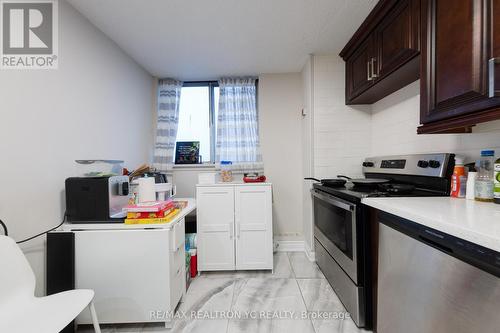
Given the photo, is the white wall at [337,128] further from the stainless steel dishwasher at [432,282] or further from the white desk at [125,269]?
the white desk at [125,269]

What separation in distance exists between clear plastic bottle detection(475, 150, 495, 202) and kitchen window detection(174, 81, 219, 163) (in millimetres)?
2542

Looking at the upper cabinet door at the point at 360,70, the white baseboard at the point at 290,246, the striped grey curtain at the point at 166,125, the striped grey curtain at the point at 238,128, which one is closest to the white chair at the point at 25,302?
the striped grey curtain at the point at 166,125

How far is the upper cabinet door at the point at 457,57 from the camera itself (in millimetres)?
904

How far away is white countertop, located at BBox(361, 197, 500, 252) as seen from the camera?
2.23 feet

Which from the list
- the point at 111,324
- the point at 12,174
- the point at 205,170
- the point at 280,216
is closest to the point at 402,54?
the point at 280,216

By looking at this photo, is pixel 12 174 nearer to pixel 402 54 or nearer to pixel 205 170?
pixel 205 170

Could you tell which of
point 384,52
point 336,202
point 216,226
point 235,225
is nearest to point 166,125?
point 216,226

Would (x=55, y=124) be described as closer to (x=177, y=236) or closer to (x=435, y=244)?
(x=177, y=236)

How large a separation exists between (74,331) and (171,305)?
66cm

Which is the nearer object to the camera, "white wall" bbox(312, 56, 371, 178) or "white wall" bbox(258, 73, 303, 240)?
"white wall" bbox(312, 56, 371, 178)

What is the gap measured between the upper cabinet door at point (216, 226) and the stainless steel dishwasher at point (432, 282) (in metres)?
1.39

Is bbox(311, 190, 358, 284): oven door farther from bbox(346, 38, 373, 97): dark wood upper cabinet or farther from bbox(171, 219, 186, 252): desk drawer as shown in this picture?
bbox(171, 219, 186, 252): desk drawer

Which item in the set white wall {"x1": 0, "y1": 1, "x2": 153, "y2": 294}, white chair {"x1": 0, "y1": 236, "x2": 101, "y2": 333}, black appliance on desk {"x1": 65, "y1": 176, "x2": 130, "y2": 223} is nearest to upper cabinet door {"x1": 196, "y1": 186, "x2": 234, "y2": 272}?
black appliance on desk {"x1": 65, "y1": 176, "x2": 130, "y2": 223}

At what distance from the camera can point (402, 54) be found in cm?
142
